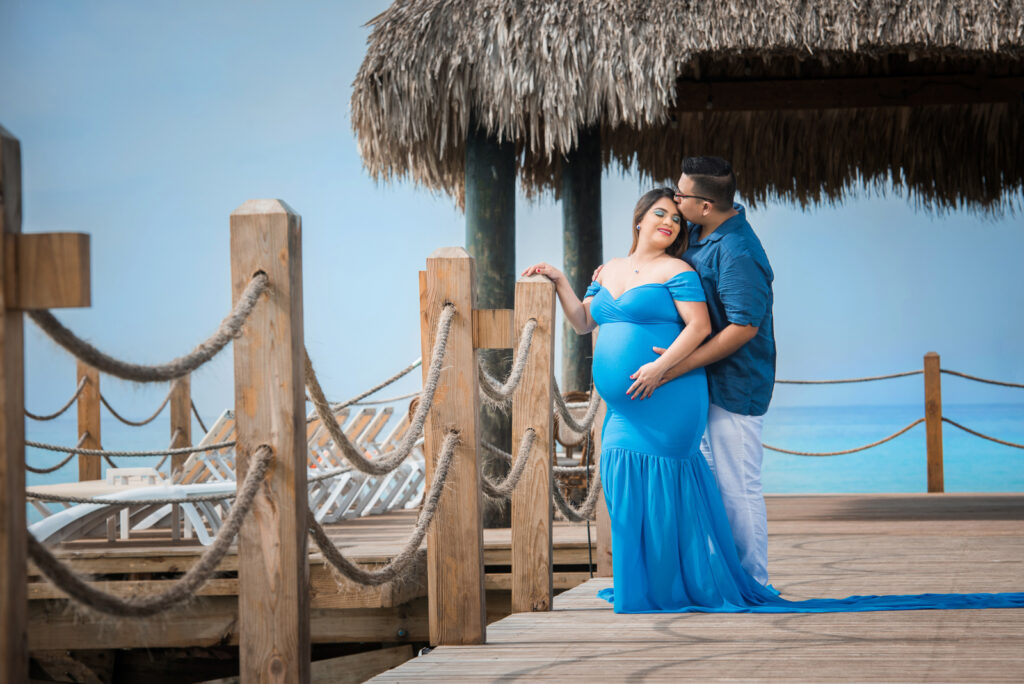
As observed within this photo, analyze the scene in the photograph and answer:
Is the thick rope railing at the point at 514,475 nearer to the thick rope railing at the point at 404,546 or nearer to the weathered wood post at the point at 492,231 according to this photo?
the thick rope railing at the point at 404,546

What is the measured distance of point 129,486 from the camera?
6.82 metres

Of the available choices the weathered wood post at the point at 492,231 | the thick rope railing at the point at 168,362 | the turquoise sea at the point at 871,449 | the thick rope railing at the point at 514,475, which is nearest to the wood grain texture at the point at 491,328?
the thick rope railing at the point at 514,475

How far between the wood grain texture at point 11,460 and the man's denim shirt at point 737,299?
249cm

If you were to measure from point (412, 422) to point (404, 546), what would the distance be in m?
0.30

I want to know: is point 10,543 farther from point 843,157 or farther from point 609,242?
point 609,242

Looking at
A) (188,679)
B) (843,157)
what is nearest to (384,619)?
(188,679)

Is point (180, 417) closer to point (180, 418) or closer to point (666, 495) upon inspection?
point (180, 418)

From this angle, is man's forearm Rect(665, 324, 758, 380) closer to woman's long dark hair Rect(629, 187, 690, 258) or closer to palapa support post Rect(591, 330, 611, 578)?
woman's long dark hair Rect(629, 187, 690, 258)

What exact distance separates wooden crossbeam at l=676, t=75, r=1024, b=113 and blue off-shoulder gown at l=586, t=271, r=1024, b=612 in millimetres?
4590

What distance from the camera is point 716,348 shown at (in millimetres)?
3396

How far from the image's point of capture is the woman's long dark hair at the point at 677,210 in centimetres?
351

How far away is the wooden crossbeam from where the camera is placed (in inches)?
292

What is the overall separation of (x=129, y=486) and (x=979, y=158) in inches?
271

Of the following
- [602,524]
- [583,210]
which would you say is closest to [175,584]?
[602,524]
